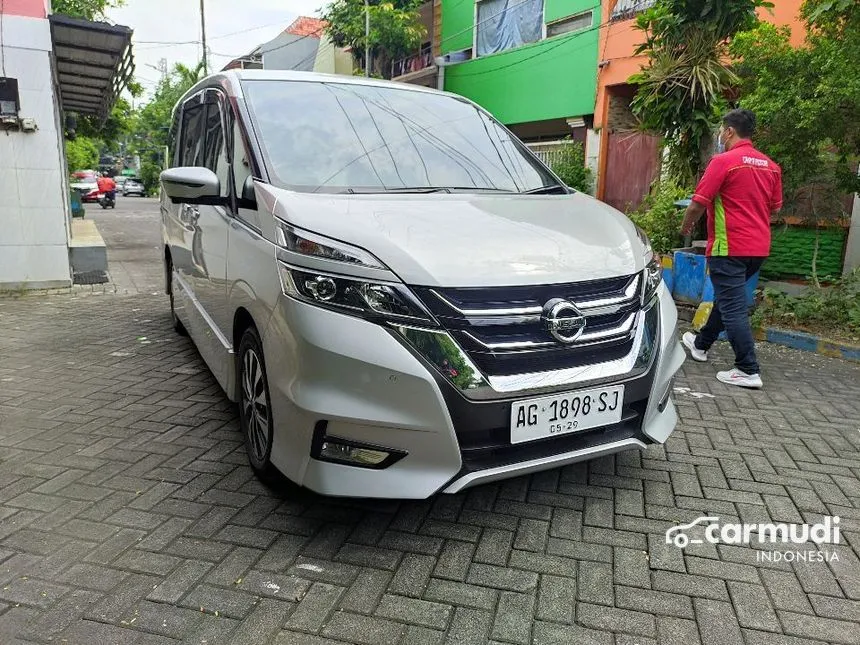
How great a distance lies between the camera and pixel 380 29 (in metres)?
19.9

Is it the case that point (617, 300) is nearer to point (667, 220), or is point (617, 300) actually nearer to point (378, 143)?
point (378, 143)

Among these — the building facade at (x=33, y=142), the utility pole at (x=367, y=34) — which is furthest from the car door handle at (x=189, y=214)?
the utility pole at (x=367, y=34)

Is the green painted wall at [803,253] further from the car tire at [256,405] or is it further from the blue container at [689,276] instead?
the car tire at [256,405]

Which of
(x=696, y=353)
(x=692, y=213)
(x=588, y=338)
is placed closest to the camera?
(x=588, y=338)

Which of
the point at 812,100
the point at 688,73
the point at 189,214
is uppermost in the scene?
the point at 688,73

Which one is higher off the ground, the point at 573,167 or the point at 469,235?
the point at 573,167

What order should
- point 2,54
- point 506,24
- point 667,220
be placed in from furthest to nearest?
point 506,24 → point 667,220 → point 2,54

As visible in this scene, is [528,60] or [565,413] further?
[528,60]

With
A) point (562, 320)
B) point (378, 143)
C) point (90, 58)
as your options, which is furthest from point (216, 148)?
point (90, 58)

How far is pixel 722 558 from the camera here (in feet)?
8.19

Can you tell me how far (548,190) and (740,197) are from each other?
173cm

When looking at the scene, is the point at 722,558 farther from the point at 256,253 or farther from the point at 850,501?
the point at 256,253

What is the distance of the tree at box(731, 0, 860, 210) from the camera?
5355 millimetres

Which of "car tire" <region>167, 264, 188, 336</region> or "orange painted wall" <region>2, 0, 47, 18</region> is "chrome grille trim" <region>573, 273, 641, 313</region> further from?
"orange painted wall" <region>2, 0, 47, 18</region>
